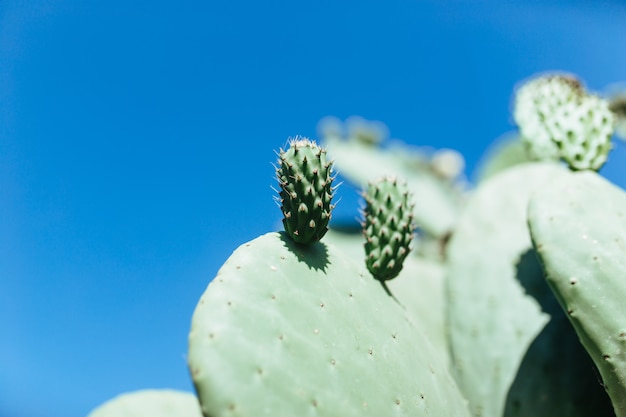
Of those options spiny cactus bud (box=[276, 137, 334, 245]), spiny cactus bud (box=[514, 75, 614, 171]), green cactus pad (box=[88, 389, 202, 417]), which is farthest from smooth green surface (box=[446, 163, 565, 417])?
green cactus pad (box=[88, 389, 202, 417])

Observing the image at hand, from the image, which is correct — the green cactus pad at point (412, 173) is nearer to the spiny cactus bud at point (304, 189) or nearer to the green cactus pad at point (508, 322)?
the green cactus pad at point (508, 322)

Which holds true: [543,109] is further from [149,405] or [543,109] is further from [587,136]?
[149,405]

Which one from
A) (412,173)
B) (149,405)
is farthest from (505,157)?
(149,405)

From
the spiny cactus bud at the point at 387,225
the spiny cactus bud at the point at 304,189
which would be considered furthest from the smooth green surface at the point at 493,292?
the spiny cactus bud at the point at 304,189

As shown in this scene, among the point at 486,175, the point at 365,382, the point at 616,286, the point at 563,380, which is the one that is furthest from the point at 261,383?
the point at 486,175

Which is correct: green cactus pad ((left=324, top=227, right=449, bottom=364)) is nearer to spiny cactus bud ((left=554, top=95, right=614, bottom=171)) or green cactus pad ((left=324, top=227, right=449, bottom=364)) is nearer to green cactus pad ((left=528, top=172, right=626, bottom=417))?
spiny cactus bud ((left=554, top=95, right=614, bottom=171))

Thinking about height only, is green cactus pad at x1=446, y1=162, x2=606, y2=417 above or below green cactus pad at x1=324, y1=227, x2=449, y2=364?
below
